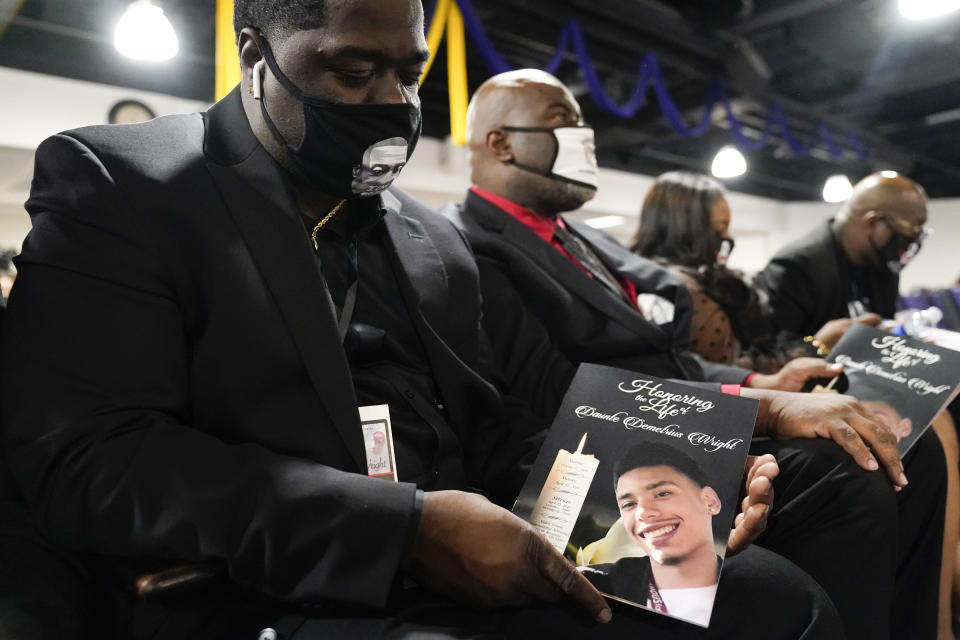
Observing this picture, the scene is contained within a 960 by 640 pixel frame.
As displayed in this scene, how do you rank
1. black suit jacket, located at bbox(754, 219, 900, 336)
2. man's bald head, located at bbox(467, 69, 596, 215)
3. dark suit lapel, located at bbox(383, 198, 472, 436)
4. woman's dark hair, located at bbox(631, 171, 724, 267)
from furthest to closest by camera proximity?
black suit jacket, located at bbox(754, 219, 900, 336), woman's dark hair, located at bbox(631, 171, 724, 267), man's bald head, located at bbox(467, 69, 596, 215), dark suit lapel, located at bbox(383, 198, 472, 436)

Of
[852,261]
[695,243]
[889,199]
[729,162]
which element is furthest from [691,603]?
[729,162]

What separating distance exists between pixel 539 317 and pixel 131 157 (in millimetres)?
1125

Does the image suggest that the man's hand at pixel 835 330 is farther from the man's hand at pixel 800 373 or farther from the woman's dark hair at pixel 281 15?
the woman's dark hair at pixel 281 15

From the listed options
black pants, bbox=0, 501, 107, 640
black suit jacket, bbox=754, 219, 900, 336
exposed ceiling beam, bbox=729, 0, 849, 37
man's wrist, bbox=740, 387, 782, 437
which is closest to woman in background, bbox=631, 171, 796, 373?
black suit jacket, bbox=754, 219, 900, 336

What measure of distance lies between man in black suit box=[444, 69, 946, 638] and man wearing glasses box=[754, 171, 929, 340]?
4.16ft

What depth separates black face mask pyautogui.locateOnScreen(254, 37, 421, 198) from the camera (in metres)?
1.11

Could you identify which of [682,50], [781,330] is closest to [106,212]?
[781,330]

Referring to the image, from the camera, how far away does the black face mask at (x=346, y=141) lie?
111cm

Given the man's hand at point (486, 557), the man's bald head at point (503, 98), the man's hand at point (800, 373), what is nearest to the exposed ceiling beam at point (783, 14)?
the man's bald head at point (503, 98)

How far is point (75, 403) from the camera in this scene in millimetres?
898

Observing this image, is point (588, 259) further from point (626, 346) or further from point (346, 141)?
point (346, 141)

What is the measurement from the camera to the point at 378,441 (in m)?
1.13

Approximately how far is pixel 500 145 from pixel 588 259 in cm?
47

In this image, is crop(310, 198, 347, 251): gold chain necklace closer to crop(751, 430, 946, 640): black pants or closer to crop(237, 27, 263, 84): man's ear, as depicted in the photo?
crop(237, 27, 263, 84): man's ear
